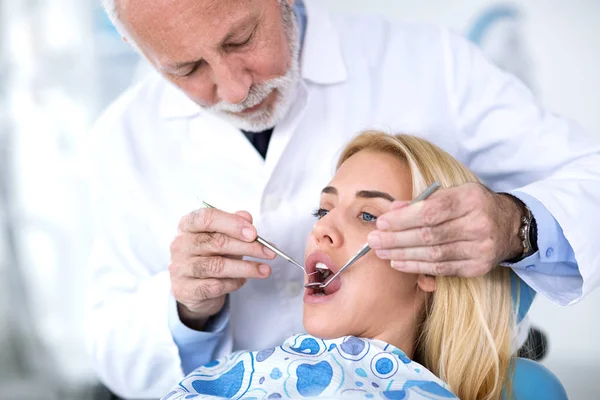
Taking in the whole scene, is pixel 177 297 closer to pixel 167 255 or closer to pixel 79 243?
pixel 167 255

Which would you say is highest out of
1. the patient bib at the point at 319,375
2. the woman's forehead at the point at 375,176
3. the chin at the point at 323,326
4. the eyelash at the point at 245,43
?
the eyelash at the point at 245,43

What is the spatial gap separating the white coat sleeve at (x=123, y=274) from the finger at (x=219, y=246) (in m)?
0.31

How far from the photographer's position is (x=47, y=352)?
329 cm

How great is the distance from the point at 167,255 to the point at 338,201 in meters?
0.57

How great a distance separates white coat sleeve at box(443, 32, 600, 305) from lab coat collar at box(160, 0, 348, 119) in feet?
1.00

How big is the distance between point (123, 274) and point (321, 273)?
639 mm

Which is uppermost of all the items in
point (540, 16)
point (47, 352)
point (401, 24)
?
point (540, 16)

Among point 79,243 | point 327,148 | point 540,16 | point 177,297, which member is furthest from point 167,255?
point 540,16

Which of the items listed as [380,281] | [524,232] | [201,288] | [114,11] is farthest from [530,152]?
[114,11]

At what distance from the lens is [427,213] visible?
1.15 m

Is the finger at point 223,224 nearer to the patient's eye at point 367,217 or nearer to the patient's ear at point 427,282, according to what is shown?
the patient's eye at point 367,217

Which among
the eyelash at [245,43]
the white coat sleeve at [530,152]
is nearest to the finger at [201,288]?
the eyelash at [245,43]

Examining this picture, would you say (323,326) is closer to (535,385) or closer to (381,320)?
(381,320)

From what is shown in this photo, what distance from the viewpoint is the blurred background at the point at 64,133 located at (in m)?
2.97
